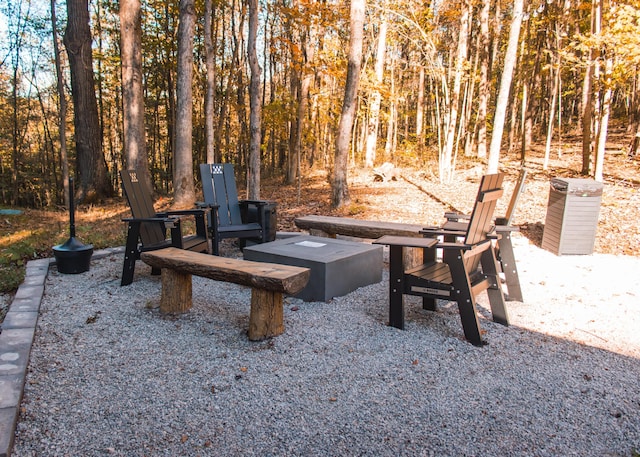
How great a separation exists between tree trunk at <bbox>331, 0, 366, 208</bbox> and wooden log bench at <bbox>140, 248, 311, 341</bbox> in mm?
4983

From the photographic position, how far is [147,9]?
1598cm

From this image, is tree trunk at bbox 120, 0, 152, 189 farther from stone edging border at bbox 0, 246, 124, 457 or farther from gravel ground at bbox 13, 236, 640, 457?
gravel ground at bbox 13, 236, 640, 457

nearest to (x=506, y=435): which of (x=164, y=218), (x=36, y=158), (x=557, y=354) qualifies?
(x=557, y=354)

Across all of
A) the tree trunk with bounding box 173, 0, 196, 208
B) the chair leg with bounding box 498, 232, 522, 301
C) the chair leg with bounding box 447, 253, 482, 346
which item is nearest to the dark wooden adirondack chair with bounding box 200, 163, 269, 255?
the chair leg with bounding box 498, 232, 522, 301

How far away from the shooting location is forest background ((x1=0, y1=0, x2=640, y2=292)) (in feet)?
26.4

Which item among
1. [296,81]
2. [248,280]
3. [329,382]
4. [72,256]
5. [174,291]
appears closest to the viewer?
Result: [329,382]

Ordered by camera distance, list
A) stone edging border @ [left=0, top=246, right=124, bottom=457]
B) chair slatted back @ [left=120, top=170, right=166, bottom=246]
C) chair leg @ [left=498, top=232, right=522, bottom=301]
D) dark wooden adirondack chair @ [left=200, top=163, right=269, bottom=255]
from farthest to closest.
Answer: dark wooden adirondack chair @ [left=200, top=163, right=269, bottom=255], chair slatted back @ [left=120, top=170, right=166, bottom=246], chair leg @ [left=498, top=232, right=522, bottom=301], stone edging border @ [left=0, top=246, right=124, bottom=457]

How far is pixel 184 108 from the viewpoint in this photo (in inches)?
339

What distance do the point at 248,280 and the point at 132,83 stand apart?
8.04 meters

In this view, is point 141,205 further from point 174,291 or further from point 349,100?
point 349,100

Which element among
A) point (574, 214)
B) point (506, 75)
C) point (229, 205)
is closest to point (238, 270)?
point (229, 205)

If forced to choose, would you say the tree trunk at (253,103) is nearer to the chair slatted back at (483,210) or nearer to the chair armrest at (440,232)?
the chair armrest at (440,232)

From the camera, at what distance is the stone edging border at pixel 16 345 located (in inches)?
73.2

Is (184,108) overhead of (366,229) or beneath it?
overhead
